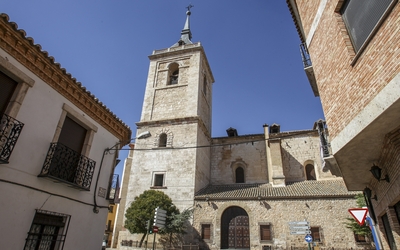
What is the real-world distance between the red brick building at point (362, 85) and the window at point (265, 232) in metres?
9.49

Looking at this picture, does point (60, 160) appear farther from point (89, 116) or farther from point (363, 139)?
point (363, 139)

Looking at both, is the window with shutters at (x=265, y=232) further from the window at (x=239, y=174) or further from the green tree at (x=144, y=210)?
the window at (x=239, y=174)

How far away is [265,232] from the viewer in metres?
15.0

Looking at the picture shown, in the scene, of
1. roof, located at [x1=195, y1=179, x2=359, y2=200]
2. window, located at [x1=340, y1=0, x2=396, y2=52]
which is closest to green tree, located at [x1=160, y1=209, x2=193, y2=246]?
roof, located at [x1=195, y1=179, x2=359, y2=200]

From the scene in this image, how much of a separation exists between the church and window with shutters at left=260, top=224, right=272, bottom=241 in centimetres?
6

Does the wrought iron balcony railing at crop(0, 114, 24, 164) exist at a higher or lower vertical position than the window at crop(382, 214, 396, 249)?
higher

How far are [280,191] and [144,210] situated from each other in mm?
9030

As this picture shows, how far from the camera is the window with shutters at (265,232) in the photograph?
584 inches

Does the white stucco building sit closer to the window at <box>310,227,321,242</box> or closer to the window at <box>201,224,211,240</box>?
the window at <box>201,224,211,240</box>

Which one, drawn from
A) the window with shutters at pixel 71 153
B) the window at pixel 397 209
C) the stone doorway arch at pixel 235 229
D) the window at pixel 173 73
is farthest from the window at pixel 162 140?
the window at pixel 397 209

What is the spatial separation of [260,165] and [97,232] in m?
15.8

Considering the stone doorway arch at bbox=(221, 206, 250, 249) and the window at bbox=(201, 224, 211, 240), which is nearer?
the window at bbox=(201, 224, 211, 240)

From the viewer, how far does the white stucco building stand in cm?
512

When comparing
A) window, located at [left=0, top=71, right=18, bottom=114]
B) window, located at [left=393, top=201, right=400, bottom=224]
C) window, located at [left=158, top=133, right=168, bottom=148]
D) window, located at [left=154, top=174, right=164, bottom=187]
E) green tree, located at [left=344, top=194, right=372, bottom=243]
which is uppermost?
window, located at [left=158, top=133, right=168, bottom=148]
